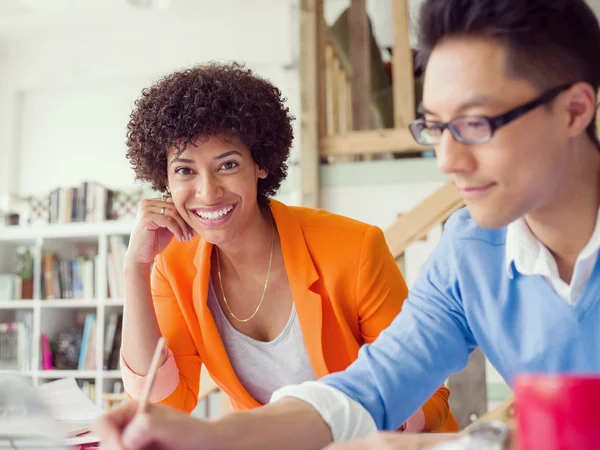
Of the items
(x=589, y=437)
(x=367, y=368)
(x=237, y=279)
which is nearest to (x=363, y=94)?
(x=237, y=279)

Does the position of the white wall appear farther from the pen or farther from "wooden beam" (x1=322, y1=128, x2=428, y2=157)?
the pen

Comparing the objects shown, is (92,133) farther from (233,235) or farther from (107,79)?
(233,235)

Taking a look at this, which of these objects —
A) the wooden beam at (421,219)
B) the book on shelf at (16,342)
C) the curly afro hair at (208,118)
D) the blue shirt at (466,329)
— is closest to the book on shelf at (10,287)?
the book on shelf at (16,342)

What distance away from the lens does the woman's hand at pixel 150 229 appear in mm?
1433

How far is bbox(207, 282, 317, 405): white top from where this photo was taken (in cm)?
137

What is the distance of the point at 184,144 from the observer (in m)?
1.33

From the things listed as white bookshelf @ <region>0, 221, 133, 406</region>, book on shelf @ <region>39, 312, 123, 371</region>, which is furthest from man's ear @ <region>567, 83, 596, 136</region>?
book on shelf @ <region>39, 312, 123, 371</region>

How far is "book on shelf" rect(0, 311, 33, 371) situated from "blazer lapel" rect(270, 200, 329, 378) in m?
3.30

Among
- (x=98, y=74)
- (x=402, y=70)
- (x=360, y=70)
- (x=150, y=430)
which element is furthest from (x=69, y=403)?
(x=98, y=74)

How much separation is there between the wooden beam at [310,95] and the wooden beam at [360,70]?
289 mm

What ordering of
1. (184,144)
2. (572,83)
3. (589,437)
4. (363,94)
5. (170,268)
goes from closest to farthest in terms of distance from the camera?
(589,437)
(572,83)
(184,144)
(170,268)
(363,94)

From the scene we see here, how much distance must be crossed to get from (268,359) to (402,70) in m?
1.62

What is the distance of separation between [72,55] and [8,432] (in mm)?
4801

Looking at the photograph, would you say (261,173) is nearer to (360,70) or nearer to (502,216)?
(502,216)
